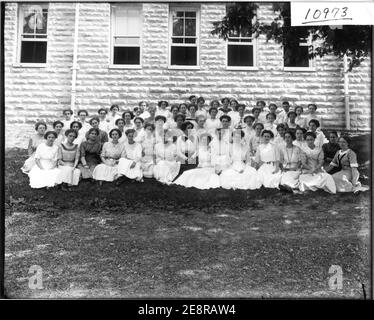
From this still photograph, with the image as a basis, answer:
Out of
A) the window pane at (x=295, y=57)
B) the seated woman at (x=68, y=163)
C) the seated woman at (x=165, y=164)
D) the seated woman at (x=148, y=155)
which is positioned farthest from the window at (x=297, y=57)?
the seated woman at (x=68, y=163)

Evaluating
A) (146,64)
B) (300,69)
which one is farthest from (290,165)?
(146,64)

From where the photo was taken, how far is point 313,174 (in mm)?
5250

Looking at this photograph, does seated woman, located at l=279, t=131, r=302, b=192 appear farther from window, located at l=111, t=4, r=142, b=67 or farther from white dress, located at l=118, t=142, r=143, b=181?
window, located at l=111, t=4, r=142, b=67

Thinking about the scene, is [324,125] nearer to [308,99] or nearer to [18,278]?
[308,99]

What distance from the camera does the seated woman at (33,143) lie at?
204 inches

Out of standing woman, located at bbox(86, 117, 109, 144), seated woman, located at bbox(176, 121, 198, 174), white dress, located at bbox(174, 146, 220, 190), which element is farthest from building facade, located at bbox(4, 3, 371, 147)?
white dress, located at bbox(174, 146, 220, 190)

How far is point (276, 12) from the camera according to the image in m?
5.11

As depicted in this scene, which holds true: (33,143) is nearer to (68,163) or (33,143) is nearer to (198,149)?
(68,163)

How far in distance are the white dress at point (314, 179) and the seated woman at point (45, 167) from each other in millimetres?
2763

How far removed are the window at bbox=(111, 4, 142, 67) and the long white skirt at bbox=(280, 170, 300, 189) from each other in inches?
82.7

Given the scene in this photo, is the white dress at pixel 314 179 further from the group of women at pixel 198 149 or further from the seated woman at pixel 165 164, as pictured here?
the seated woman at pixel 165 164

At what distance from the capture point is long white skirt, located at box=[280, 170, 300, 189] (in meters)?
5.24

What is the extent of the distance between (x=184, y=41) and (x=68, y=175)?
2033 millimetres

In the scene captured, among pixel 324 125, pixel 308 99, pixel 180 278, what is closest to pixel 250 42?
pixel 308 99
